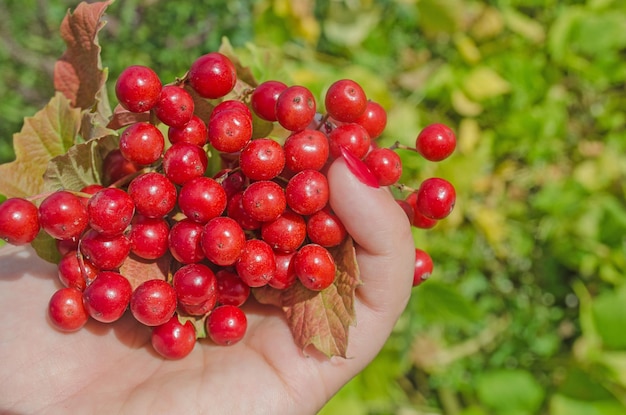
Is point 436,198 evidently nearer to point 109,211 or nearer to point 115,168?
point 109,211

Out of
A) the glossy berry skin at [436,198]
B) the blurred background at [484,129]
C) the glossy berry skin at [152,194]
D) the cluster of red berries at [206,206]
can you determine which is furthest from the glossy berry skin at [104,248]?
the blurred background at [484,129]

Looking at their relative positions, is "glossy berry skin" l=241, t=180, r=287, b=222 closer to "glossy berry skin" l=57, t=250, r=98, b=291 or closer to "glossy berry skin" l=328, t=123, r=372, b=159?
"glossy berry skin" l=328, t=123, r=372, b=159

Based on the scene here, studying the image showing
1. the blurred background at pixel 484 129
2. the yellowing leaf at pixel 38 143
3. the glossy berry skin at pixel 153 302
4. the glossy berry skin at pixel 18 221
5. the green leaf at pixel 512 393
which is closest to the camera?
the glossy berry skin at pixel 18 221

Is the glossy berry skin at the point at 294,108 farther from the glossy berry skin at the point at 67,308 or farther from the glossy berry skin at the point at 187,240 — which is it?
the glossy berry skin at the point at 67,308

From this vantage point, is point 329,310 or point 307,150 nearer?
point 307,150

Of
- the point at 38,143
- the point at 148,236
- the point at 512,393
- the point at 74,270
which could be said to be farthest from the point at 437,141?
the point at 512,393

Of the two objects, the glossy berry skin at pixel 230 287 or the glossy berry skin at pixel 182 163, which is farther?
the glossy berry skin at pixel 230 287

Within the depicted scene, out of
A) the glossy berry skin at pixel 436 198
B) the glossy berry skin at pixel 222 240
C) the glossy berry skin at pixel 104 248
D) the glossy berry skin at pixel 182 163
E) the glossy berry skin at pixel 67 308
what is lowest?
the glossy berry skin at pixel 67 308

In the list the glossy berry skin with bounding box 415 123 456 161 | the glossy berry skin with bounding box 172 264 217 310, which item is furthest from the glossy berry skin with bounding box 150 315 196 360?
the glossy berry skin with bounding box 415 123 456 161
